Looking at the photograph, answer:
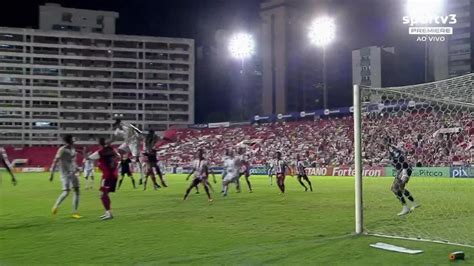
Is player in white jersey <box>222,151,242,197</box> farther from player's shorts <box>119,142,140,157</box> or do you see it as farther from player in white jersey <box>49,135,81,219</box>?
player in white jersey <box>49,135,81,219</box>

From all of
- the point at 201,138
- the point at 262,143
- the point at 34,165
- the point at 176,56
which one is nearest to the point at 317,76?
the point at 176,56

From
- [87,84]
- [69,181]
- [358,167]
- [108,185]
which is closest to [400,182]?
[358,167]

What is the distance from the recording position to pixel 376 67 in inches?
2948

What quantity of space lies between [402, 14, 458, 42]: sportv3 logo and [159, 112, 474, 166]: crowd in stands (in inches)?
434

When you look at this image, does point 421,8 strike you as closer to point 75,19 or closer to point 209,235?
point 209,235

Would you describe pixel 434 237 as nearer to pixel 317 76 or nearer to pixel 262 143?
pixel 262 143

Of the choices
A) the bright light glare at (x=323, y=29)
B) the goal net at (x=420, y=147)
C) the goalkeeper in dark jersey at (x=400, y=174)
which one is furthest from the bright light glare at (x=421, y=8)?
the goalkeeper in dark jersey at (x=400, y=174)

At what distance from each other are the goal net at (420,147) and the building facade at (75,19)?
95.4 metres

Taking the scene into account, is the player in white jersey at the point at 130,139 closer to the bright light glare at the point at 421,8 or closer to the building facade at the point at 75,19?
the bright light glare at the point at 421,8

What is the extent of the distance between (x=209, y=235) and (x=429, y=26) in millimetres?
42516

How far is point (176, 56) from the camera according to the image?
111688 millimetres

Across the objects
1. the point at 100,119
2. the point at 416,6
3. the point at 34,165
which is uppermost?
the point at 416,6

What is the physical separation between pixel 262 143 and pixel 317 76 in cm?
4967

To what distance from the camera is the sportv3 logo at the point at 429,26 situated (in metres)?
48.0
